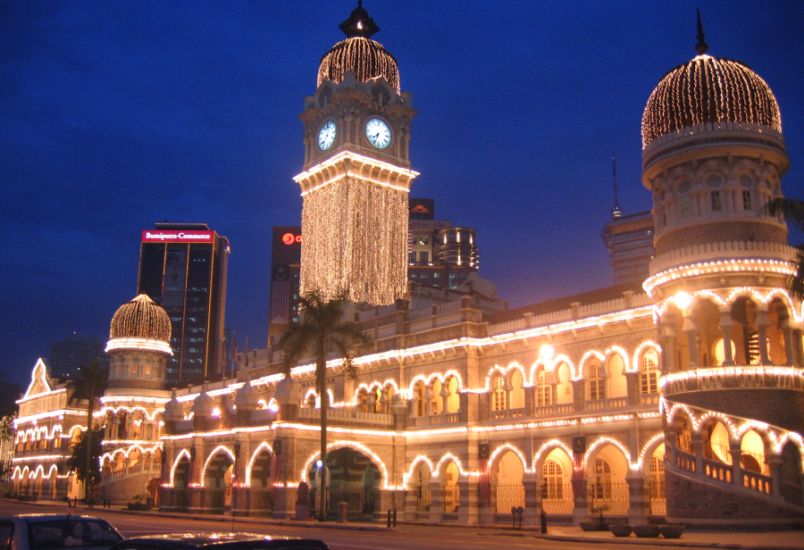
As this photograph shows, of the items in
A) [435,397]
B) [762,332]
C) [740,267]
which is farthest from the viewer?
[435,397]

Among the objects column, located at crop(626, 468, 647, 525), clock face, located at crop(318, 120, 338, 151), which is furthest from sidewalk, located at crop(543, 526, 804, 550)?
clock face, located at crop(318, 120, 338, 151)

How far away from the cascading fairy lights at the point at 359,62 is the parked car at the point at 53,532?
6220 centimetres

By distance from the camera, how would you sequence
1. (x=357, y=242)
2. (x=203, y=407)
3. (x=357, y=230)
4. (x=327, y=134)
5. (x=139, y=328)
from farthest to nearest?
(x=139, y=328) < (x=327, y=134) < (x=357, y=230) < (x=357, y=242) < (x=203, y=407)

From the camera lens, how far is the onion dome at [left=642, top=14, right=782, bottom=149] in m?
36.8

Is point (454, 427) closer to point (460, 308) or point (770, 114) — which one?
point (460, 308)

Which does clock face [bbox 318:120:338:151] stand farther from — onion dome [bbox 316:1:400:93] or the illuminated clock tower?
onion dome [bbox 316:1:400:93]

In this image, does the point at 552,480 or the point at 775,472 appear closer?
the point at 775,472

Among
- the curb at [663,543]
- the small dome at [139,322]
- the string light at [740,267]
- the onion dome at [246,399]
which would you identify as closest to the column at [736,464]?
the curb at [663,543]

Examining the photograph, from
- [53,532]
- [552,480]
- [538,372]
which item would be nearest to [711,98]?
[538,372]

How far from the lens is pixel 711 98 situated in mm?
37125

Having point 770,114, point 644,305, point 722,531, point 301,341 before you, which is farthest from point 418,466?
point 770,114

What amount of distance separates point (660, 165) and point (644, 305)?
23.8 feet

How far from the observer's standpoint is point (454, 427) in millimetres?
50250

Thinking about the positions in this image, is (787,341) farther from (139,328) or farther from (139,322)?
(139,322)
